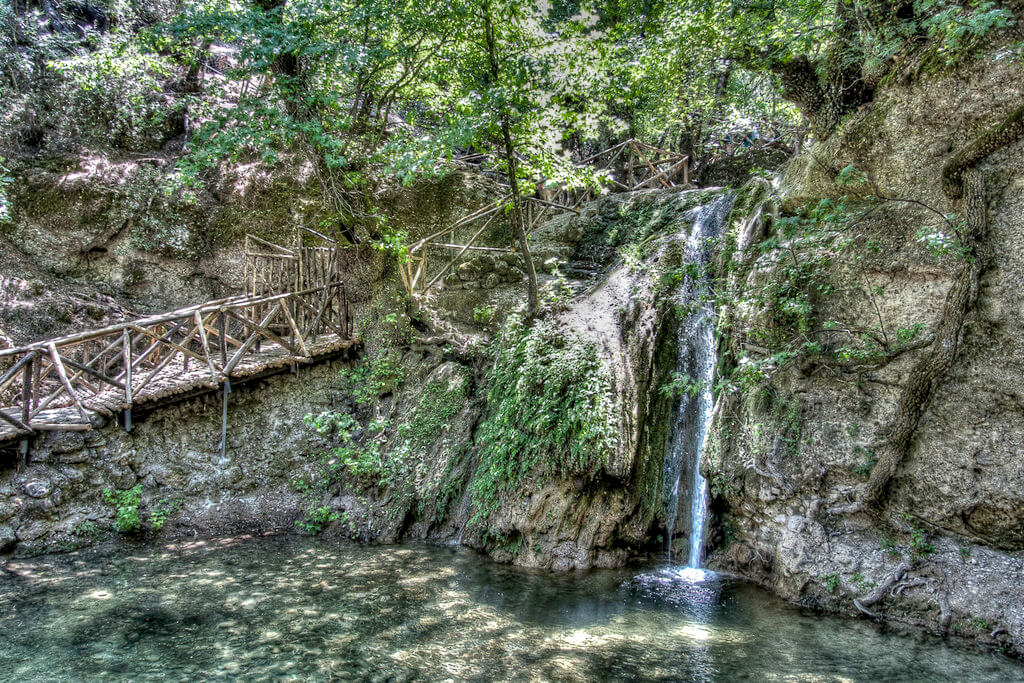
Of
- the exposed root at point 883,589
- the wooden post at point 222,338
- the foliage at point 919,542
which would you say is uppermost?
the wooden post at point 222,338

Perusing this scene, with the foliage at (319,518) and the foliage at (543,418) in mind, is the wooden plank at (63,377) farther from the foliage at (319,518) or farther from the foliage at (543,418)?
the foliage at (543,418)

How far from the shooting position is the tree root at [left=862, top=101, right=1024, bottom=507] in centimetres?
495

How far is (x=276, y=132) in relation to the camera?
7949 millimetres

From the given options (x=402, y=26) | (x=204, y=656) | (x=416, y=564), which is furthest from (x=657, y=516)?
(x=402, y=26)

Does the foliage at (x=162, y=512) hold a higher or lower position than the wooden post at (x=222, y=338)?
lower

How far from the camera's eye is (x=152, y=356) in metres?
9.94

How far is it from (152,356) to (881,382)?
11.2 m

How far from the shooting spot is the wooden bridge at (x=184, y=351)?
24.5ft

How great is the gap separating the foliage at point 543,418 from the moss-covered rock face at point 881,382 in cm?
142

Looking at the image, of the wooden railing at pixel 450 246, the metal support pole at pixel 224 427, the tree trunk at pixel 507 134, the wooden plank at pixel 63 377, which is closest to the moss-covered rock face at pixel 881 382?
the tree trunk at pixel 507 134

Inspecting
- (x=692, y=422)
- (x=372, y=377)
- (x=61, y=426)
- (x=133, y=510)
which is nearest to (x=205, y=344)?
(x=61, y=426)

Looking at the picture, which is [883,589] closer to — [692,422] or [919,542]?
[919,542]

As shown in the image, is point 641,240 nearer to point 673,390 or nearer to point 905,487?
point 673,390

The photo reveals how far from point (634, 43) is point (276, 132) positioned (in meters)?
5.67
